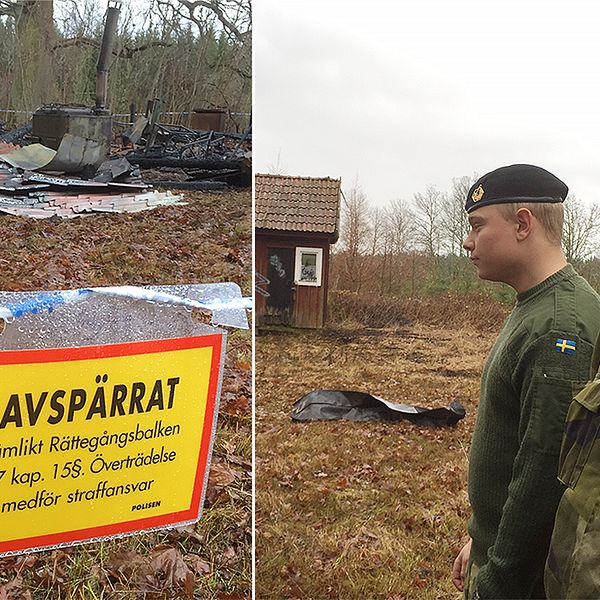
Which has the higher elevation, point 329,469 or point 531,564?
point 531,564

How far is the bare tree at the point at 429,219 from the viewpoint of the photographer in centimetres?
260

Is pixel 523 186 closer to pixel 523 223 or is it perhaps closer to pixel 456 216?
pixel 523 223

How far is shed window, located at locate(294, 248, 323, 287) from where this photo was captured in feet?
8.96

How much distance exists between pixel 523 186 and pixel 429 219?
53.0 inches

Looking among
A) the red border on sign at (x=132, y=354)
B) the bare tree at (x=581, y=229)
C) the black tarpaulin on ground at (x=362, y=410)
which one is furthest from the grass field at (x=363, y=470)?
the red border on sign at (x=132, y=354)

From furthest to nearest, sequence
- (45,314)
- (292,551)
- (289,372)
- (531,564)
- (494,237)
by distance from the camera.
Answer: (289,372) → (292,551) → (45,314) → (494,237) → (531,564)

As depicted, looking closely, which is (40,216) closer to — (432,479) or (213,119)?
(213,119)

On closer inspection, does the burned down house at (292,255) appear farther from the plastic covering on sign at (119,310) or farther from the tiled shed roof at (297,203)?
the plastic covering on sign at (119,310)

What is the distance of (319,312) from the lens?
9.21 ft

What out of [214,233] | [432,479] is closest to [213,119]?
[214,233]

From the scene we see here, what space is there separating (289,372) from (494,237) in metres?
1.52

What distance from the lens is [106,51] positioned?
1.74 metres

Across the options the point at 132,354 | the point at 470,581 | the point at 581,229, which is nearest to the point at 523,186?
the point at 470,581

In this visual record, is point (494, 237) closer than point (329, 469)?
Yes
